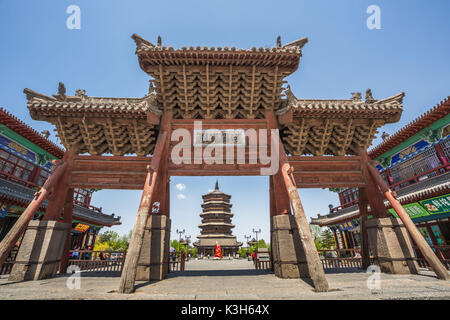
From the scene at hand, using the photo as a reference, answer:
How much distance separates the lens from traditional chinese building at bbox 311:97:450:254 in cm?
1008

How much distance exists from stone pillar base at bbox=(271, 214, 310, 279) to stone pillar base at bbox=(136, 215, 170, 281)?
3158 millimetres

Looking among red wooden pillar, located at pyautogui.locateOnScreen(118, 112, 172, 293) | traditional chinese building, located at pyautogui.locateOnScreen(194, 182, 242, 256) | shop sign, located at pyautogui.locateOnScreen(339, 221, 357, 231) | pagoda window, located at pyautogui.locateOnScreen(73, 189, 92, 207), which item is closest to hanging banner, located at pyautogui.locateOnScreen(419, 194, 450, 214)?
shop sign, located at pyautogui.locateOnScreen(339, 221, 357, 231)

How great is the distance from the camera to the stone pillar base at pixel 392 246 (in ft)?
19.2

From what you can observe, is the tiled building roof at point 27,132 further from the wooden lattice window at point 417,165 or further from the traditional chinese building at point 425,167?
the wooden lattice window at point 417,165

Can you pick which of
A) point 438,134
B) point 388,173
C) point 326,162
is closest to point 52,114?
point 326,162

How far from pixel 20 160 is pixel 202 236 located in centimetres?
2788

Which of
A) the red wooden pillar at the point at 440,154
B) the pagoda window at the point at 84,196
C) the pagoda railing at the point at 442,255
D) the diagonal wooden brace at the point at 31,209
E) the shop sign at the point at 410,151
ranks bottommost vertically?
the pagoda railing at the point at 442,255

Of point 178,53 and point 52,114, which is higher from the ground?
point 178,53

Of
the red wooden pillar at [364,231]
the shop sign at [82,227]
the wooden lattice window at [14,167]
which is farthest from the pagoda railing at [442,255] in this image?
the shop sign at [82,227]

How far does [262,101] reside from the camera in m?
6.87

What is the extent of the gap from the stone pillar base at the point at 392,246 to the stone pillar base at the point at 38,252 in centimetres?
968

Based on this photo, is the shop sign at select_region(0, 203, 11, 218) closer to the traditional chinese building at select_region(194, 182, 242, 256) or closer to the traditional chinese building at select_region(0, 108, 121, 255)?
the traditional chinese building at select_region(0, 108, 121, 255)

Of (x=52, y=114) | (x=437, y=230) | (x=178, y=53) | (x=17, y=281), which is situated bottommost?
(x=17, y=281)
